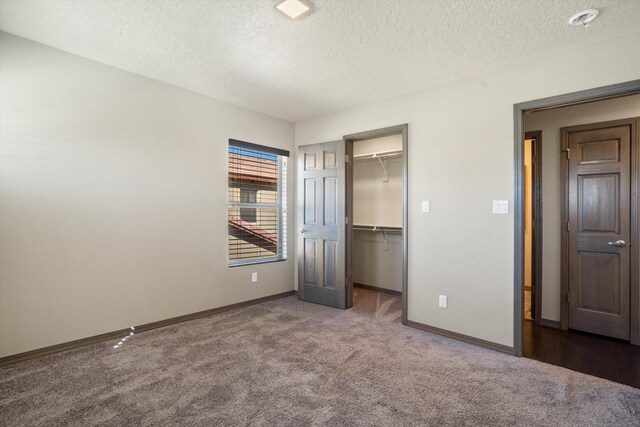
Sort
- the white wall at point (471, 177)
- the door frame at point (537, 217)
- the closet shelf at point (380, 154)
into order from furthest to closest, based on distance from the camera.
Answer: the closet shelf at point (380, 154) < the door frame at point (537, 217) < the white wall at point (471, 177)

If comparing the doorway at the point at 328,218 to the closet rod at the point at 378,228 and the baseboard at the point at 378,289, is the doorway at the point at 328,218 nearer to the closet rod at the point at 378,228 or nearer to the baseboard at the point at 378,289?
the closet rod at the point at 378,228

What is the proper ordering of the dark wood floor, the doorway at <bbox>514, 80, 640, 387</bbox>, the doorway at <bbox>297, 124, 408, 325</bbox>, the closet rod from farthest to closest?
the closet rod < the doorway at <bbox>297, 124, 408, 325</bbox> < the doorway at <bbox>514, 80, 640, 387</bbox> < the dark wood floor

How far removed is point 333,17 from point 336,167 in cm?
208

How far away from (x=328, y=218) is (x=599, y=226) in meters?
2.90

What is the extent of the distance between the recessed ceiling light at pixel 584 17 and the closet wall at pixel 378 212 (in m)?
2.44

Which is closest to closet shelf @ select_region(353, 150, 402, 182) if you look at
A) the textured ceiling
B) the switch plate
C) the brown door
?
the textured ceiling

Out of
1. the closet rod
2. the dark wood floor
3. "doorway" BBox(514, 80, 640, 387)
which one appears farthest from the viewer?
the closet rod

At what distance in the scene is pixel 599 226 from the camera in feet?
10.4

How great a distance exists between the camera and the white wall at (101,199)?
2494 millimetres

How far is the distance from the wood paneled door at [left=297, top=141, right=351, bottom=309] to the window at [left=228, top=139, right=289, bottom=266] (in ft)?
0.98

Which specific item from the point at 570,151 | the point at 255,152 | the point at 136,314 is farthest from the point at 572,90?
the point at 136,314

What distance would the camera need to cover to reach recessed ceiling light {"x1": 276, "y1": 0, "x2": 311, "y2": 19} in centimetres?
201

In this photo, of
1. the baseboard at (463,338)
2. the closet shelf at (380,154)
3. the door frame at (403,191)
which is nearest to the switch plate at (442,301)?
the baseboard at (463,338)

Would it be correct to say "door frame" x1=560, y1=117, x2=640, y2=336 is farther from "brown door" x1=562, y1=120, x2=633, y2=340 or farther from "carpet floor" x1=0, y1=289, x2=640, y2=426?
"carpet floor" x1=0, y1=289, x2=640, y2=426
